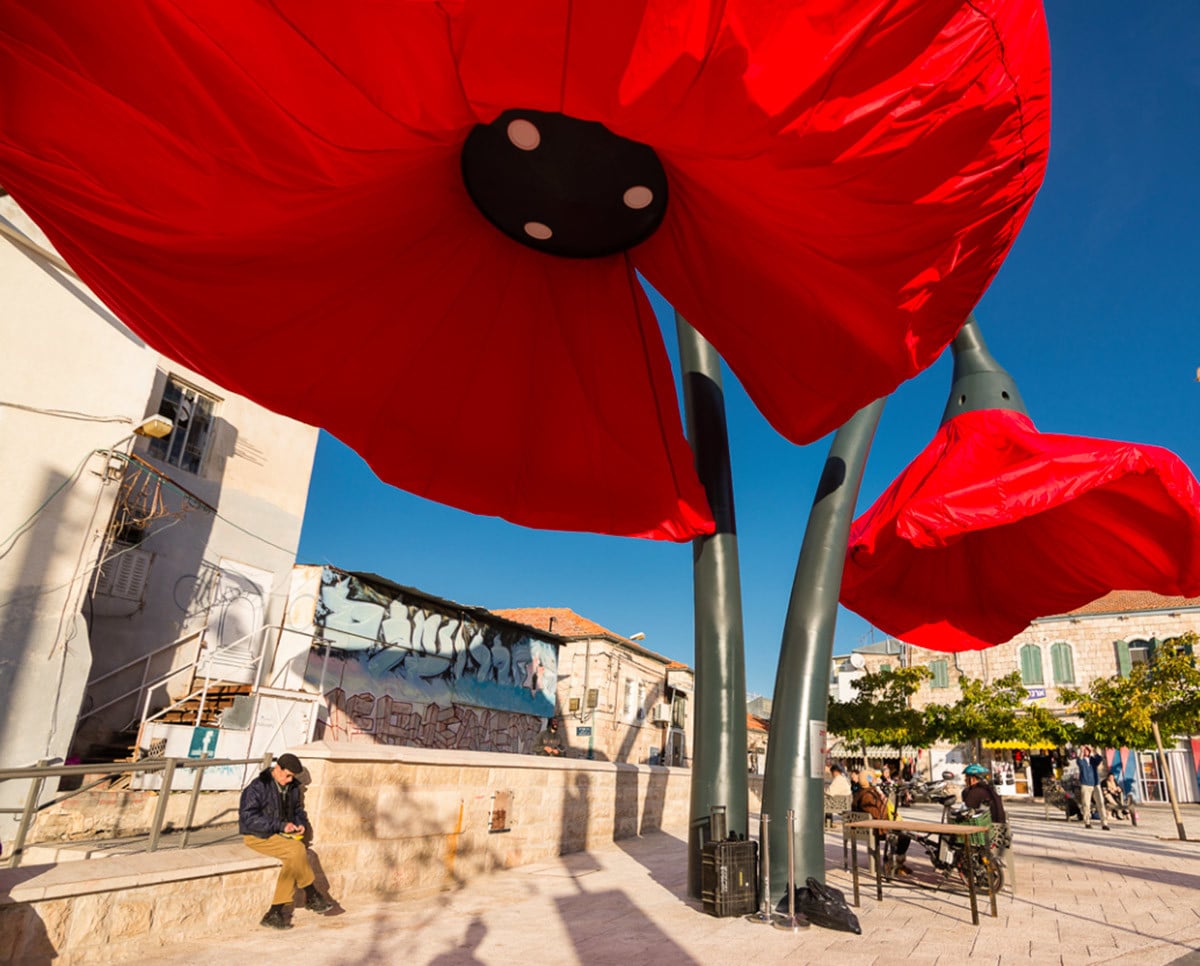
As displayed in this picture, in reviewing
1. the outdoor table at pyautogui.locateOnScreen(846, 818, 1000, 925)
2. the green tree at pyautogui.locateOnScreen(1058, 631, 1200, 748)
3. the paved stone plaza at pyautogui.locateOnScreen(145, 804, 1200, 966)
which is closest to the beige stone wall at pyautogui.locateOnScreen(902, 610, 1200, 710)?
the green tree at pyautogui.locateOnScreen(1058, 631, 1200, 748)

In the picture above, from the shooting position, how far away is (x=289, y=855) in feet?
20.8

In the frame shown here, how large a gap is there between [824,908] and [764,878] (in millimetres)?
586

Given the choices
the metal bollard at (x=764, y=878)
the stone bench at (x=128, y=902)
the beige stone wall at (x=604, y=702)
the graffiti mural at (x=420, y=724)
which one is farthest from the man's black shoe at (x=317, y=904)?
the beige stone wall at (x=604, y=702)

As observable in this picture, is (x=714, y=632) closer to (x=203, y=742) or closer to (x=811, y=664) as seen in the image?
(x=811, y=664)

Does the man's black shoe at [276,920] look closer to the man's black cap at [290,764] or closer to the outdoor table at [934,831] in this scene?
the man's black cap at [290,764]

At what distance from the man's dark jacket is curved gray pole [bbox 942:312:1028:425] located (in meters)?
6.51

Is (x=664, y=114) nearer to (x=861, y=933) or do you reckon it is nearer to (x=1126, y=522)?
(x=1126, y=522)

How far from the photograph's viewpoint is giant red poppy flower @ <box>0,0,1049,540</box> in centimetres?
228

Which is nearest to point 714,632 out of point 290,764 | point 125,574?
point 290,764

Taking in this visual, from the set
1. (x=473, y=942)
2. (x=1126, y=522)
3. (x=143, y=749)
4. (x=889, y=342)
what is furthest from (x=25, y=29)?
(x=143, y=749)

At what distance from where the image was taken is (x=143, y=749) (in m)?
13.0

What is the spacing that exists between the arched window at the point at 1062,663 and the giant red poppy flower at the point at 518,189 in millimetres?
44462

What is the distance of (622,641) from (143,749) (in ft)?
75.3

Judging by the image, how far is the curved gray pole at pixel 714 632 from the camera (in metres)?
7.82
